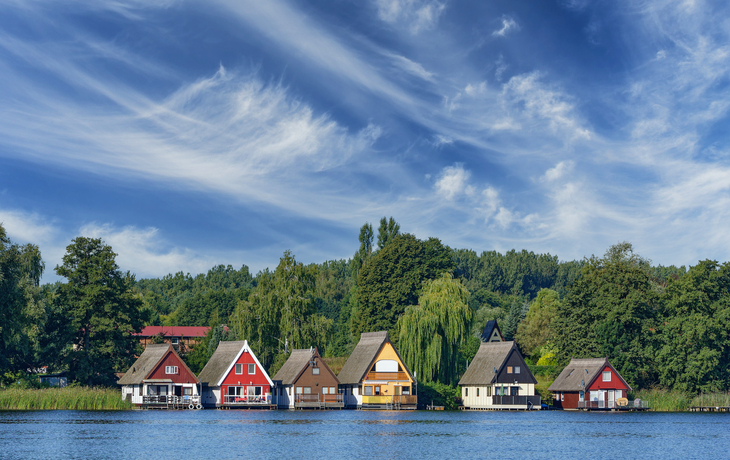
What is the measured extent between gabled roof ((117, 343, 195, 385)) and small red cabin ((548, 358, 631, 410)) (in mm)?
39500

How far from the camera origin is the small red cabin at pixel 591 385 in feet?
262

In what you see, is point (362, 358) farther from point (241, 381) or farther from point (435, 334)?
point (241, 381)

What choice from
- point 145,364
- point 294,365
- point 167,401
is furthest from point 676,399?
point 145,364

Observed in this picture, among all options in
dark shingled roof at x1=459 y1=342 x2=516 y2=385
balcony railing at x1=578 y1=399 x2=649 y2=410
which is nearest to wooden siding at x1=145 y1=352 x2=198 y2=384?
dark shingled roof at x1=459 y1=342 x2=516 y2=385

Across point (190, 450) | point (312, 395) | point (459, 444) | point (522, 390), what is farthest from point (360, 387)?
point (190, 450)

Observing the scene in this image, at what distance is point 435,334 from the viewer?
7962 cm

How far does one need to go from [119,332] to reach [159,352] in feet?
27.8

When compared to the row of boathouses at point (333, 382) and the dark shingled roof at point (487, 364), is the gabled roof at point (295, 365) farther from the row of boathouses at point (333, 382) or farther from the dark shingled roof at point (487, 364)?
the dark shingled roof at point (487, 364)

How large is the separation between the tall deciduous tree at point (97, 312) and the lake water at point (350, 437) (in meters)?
17.9

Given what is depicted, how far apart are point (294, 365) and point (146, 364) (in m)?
15.1

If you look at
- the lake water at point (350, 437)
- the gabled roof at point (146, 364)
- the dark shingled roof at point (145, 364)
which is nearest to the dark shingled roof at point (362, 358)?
the lake water at point (350, 437)

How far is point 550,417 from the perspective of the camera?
69.6m

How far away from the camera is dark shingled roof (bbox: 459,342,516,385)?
80812mm

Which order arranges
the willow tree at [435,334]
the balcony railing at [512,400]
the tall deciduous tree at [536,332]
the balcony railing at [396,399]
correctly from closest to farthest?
the balcony railing at [396,399] → the willow tree at [435,334] → the balcony railing at [512,400] → the tall deciduous tree at [536,332]
